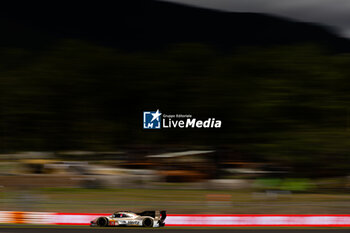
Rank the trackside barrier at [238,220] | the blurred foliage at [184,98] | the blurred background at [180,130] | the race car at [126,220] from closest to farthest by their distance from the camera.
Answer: the race car at [126,220] → the trackside barrier at [238,220] → the blurred background at [180,130] → the blurred foliage at [184,98]

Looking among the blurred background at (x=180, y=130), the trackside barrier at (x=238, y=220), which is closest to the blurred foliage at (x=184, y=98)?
the blurred background at (x=180, y=130)

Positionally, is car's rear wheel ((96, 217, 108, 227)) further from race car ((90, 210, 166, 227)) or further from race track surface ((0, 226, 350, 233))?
race track surface ((0, 226, 350, 233))

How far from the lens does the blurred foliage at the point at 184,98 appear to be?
27969mm

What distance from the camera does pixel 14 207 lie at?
46.9 ft

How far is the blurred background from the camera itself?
20.8 meters

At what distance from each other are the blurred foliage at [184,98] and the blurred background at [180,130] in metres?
0.08

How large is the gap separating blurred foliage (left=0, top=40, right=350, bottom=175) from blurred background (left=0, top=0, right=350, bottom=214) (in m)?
0.08

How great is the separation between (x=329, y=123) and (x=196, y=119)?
917 cm

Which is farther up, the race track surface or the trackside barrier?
the trackside barrier

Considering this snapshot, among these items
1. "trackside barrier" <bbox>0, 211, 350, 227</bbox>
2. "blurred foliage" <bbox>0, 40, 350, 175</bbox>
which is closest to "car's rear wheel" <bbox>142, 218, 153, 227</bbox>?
"trackside barrier" <bbox>0, 211, 350, 227</bbox>

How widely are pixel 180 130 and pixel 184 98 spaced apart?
120 inches

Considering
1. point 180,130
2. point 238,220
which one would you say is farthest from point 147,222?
point 180,130

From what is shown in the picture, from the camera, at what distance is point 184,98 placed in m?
30.5

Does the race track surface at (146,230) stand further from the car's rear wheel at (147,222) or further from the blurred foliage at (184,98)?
the blurred foliage at (184,98)
